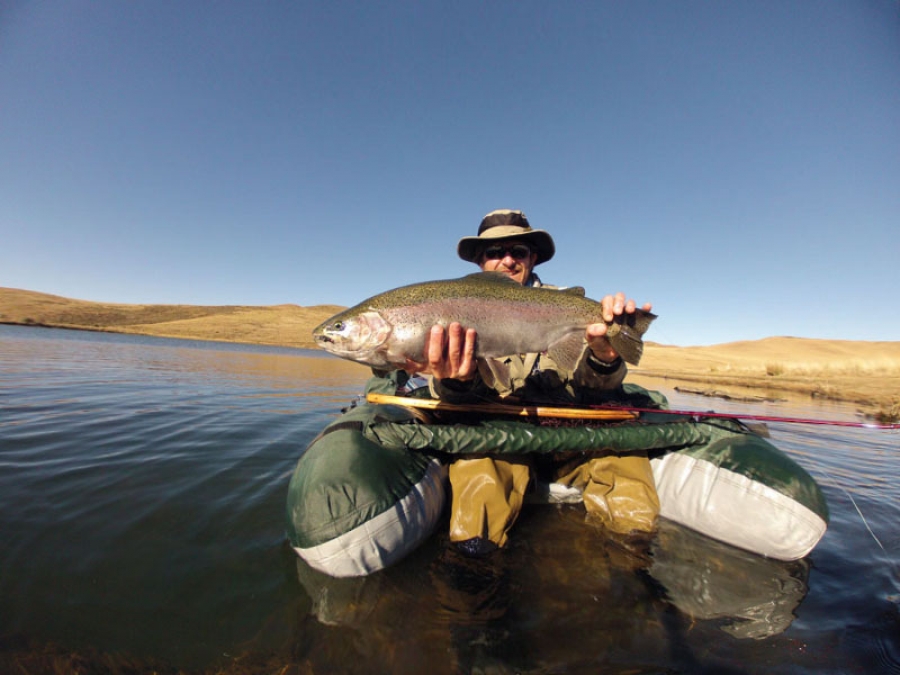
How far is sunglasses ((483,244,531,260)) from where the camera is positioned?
456 centimetres

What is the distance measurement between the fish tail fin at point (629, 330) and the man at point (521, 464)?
3.1 inches

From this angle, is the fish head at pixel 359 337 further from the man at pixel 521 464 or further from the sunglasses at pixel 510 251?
the sunglasses at pixel 510 251

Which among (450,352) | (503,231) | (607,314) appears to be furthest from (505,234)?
(450,352)

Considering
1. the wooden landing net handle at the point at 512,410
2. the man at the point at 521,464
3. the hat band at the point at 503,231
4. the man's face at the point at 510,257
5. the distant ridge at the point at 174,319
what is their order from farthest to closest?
the distant ridge at the point at 174,319
the man's face at the point at 510,257
the hat band at the point at 503,231
the wooden landing net handle at the point at 512,410
the man at the point at 521,464

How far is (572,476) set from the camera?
3.55 metres

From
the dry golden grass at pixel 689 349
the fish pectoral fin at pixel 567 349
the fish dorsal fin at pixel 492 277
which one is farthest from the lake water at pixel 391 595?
the dry golden grass at pixel 689 349

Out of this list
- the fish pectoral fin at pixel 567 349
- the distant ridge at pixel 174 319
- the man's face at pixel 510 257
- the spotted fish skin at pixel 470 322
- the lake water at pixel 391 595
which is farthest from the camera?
the distant ridge at pixel 174 319

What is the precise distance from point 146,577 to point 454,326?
2.61 metres

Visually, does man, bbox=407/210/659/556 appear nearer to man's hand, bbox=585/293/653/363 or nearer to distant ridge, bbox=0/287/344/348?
man's hand, bbox=585/293/653/363

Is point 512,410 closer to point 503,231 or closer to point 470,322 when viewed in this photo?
point 470,322

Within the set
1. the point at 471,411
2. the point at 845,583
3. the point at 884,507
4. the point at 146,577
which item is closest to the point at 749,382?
the point at 884,507

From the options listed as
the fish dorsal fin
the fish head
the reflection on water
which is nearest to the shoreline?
the reflection on water

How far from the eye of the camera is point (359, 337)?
296 centimetres

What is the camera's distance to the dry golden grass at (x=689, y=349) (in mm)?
Result: 18391
